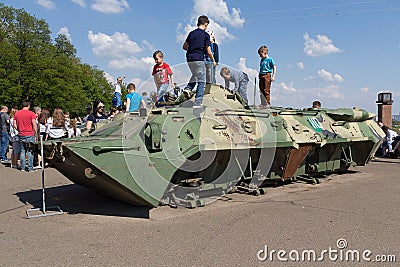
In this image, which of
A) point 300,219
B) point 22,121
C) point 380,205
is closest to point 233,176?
point 300,219

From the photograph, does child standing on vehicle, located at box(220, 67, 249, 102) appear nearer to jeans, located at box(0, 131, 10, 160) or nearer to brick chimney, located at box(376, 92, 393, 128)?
jeans, located at box(0, 131, 10, 160)

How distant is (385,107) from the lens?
18422 mm

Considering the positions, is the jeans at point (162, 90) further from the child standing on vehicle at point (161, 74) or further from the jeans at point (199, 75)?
the jeans at point (199, 75)

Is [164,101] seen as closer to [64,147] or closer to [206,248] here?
[64,147]

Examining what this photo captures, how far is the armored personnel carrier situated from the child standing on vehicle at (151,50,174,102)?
35cm

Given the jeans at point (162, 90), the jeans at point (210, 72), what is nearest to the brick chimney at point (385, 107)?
the jeans at point (210, 72)

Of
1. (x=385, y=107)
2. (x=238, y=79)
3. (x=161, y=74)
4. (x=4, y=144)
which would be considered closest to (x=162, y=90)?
(x=161, y=74)

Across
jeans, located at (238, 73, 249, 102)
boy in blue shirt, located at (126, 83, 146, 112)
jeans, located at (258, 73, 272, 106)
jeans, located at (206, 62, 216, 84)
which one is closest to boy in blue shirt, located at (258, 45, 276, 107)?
jeans, located at (258, 73, 272, 106)

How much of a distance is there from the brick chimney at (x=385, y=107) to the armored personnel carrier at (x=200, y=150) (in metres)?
8.46

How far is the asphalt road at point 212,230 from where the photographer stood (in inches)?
197

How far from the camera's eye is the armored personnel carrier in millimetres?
6215

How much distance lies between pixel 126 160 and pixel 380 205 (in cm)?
450

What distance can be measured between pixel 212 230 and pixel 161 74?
4.00 meters

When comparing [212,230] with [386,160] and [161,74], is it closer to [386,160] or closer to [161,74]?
[161,74]
